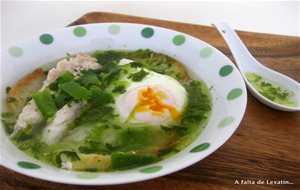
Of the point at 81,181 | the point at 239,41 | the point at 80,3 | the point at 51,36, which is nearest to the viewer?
the point at 81,181

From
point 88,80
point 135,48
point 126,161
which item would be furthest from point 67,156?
point 135,48

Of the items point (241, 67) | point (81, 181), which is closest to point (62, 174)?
point (81, 181)

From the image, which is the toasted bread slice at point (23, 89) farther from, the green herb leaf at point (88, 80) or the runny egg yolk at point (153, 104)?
the runny egg yolk at point (153, 104)

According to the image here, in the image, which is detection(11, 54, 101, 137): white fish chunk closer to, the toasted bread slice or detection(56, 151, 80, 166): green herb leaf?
the toasted bread slice

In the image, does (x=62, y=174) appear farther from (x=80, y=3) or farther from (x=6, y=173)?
(x=80, y=3)

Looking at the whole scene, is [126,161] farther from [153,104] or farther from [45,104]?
[45,104]

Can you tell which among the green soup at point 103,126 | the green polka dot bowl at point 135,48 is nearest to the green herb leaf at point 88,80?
the green soup at point 103,126

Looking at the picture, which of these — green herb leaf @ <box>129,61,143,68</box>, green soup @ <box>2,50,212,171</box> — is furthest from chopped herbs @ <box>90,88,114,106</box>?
green herb leaf @ <box>129,61,143,68</box>
